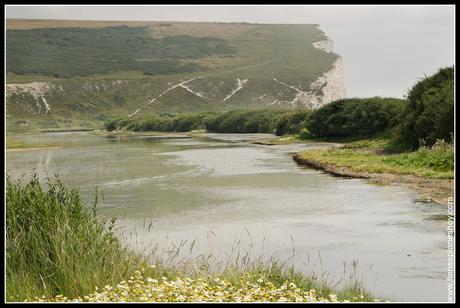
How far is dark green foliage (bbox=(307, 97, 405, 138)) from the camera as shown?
154 feet

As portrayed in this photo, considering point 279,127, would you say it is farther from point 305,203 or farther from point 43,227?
point 43,227

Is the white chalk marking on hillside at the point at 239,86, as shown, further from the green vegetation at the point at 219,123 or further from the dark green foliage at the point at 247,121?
the dark green foliage at the point at 247,121

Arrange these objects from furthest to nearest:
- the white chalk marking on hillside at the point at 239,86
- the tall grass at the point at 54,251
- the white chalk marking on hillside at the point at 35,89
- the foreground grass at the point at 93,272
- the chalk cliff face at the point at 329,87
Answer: the chalk cliff face at the point at 329,87, the white chalk marking on hillside at the point at 239,86, the white chalk marking on hillside at the point at 35,89, the tall grass at the point at 54,251, the foreground grass at the point at 93,272

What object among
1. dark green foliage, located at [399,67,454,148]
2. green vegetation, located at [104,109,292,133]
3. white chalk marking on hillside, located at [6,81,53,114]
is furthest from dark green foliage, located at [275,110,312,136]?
white chalk marking on hillside, located at [6,81,53,114]

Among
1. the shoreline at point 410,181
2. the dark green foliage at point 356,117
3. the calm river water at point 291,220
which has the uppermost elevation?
the dark green foliage at point 356,117

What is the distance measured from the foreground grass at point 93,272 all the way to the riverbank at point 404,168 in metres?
8.79

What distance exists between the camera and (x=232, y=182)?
23.9 metres

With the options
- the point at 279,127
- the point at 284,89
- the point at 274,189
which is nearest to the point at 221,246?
the point at 274,189

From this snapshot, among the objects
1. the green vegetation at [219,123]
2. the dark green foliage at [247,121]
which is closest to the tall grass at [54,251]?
the green vegetation at [219,123]

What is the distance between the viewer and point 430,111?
31.7 m

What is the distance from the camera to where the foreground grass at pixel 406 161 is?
74.5ft

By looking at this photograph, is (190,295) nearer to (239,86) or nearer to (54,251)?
(54,251)

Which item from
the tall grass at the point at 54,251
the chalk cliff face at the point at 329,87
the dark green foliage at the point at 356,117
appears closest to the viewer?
the tall grass at the point at 54,251

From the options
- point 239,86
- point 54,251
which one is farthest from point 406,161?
point 239,86
